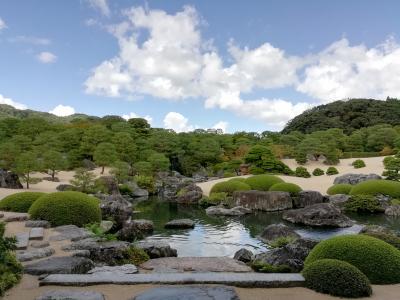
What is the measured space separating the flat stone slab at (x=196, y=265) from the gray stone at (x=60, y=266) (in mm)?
1227

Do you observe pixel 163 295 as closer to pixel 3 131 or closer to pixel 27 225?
pixel 27 225

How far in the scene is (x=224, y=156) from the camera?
41.9 m

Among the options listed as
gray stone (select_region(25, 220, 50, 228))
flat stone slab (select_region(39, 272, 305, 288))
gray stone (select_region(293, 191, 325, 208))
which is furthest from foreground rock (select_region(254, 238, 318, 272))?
gray stone (select_region(293, 191, 325, 208))

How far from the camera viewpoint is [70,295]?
5.06 meters

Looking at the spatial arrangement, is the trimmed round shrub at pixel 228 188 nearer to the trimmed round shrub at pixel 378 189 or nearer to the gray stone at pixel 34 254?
the trimmed round shrub at pixel 378 189

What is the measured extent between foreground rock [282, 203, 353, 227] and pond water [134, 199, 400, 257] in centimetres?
46

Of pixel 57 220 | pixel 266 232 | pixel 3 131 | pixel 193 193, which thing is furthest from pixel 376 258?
pixel 3 131

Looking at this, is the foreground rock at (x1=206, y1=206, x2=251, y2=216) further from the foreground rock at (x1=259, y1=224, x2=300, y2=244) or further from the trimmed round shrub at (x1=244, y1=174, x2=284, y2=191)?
the trimmed round shrub at (x1=244, y1=174, x2=284, y2=191)

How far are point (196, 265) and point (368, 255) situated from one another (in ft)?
10.3

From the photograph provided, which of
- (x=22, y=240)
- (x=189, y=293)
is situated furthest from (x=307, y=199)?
(x=189, y=293)

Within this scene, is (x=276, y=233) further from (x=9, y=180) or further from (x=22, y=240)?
(x=9, y=180)

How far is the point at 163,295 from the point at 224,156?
3702 cm

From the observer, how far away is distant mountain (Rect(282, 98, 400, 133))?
56.7 metres

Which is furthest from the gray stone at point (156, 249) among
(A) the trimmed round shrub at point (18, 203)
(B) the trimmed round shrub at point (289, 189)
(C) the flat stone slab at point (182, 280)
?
(B) the trimmed round shrub at point (289, 189)
